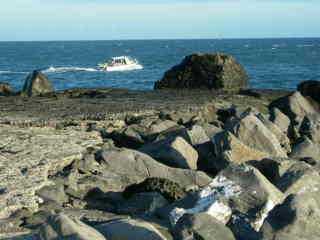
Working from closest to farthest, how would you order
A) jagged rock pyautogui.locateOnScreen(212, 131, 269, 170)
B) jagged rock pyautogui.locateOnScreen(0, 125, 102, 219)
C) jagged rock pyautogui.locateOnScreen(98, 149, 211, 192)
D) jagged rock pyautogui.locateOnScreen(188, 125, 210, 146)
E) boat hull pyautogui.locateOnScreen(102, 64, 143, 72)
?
jagged rock pyautogui.locateOnScreen(0, 125, 102, 219) < jagged rock pyautogui.locateOnScreen(98, 149, 211, 192) < jagged rock pyautogui.locateOnScreen(212, 131, 269, 170) < jagged rock pyautogui.locateOnScreen(188, 125, 210, 146) < boat hull pyautogui.locateOnScreen(102, 64, 143, 72)

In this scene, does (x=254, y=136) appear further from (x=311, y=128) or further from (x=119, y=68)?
(x=119, y=68)

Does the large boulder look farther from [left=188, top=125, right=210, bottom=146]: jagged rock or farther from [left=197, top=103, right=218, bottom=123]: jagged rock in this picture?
[left=188, top=125, right=210, bottom=146]: jagged rock

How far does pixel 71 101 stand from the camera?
18.9 m

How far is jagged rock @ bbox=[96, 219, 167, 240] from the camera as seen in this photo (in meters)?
6.93

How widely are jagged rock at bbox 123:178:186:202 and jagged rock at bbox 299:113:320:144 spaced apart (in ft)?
20.1

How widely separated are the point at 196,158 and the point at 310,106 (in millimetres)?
6831

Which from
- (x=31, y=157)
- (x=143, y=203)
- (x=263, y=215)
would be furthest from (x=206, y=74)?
(x=263, y=215)

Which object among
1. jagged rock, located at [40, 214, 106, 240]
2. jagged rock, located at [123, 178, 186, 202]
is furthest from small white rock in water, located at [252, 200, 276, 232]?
jagged rock, located at [123, 178, 186, 202]

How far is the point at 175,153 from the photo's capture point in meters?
11.4

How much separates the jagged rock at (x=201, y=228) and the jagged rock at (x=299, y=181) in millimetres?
1490

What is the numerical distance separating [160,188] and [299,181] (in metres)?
1.84

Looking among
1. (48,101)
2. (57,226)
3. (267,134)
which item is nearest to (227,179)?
(57,226)

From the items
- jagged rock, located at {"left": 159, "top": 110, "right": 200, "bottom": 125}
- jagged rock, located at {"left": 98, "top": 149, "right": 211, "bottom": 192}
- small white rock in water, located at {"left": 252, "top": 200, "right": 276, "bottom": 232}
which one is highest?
small white rock in water, located at {"left": 252, "top": 200, "right": 276, "bottom": 232}

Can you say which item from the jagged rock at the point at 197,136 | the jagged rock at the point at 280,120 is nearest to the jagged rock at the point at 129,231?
the jagged rock at the point at 197,136
